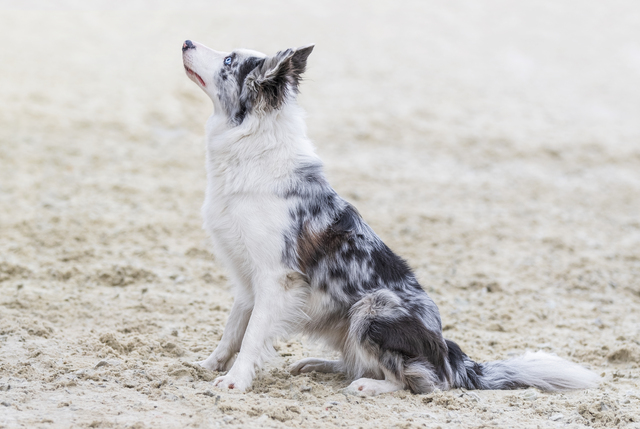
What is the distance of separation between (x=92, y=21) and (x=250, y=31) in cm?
384

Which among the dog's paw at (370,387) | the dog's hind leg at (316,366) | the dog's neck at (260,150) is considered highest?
the dog's neck at (260,150)

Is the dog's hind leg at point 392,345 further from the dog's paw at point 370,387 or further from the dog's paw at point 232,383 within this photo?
the dog's paw at point 232,383

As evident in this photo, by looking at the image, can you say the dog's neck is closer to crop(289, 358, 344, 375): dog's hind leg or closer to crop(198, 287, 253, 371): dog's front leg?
crop(198, 287, 253, 371): dog's front leg

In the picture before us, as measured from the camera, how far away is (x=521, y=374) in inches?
160

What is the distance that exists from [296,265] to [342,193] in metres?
5.69

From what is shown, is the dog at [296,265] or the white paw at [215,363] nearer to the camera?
the dog at [296,265]

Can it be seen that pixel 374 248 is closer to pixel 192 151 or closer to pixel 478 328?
pixel 478 328

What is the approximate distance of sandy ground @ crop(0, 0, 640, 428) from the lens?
11.9ft

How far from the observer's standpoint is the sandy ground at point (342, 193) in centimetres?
362

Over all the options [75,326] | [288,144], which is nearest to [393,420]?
[288,144]

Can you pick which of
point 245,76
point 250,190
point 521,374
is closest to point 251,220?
point 250,190

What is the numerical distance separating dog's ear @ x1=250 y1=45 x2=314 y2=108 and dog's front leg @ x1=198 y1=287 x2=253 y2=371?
4.19 ft

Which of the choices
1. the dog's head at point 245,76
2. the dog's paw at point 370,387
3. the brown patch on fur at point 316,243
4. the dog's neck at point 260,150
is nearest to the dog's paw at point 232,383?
the dog's paw at point 370,387

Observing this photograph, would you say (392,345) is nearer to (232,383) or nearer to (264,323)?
(264,323)
